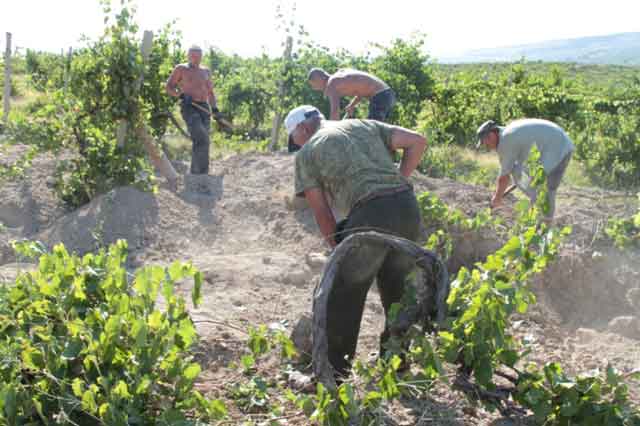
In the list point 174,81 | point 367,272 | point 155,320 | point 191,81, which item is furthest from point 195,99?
point 155,320

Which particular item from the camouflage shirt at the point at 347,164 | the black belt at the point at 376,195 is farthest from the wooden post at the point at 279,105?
the black belt at the point at 376,195

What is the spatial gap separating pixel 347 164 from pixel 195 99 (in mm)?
5173

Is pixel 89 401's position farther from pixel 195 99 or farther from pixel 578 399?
pixel 195 99

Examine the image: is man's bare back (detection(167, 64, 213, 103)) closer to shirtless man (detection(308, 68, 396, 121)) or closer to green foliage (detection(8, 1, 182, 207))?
green foliage (detection(8, 1, 182, 207))

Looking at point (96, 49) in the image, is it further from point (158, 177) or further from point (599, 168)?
point (599, 168)

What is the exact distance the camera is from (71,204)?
22.7 feet

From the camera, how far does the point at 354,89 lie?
6.66 metres

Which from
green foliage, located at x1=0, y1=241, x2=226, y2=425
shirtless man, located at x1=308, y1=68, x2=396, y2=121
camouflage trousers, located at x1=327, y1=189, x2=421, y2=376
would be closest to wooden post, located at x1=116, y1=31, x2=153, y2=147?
shirtless man, located at x1=308, y1=68, x2=396, y2=121

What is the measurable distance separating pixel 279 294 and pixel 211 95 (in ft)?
13.9

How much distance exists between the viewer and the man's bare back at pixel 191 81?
7901 millimetres

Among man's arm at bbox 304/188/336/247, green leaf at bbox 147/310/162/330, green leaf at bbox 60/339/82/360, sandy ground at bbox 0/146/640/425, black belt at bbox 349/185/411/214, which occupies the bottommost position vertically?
sandy ground at bbox 0/146/640/425

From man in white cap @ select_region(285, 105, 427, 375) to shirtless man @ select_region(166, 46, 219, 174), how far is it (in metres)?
4.75

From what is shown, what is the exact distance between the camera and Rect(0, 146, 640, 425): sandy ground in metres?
4.02

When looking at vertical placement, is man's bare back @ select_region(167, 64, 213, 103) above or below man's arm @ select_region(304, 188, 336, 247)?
above
